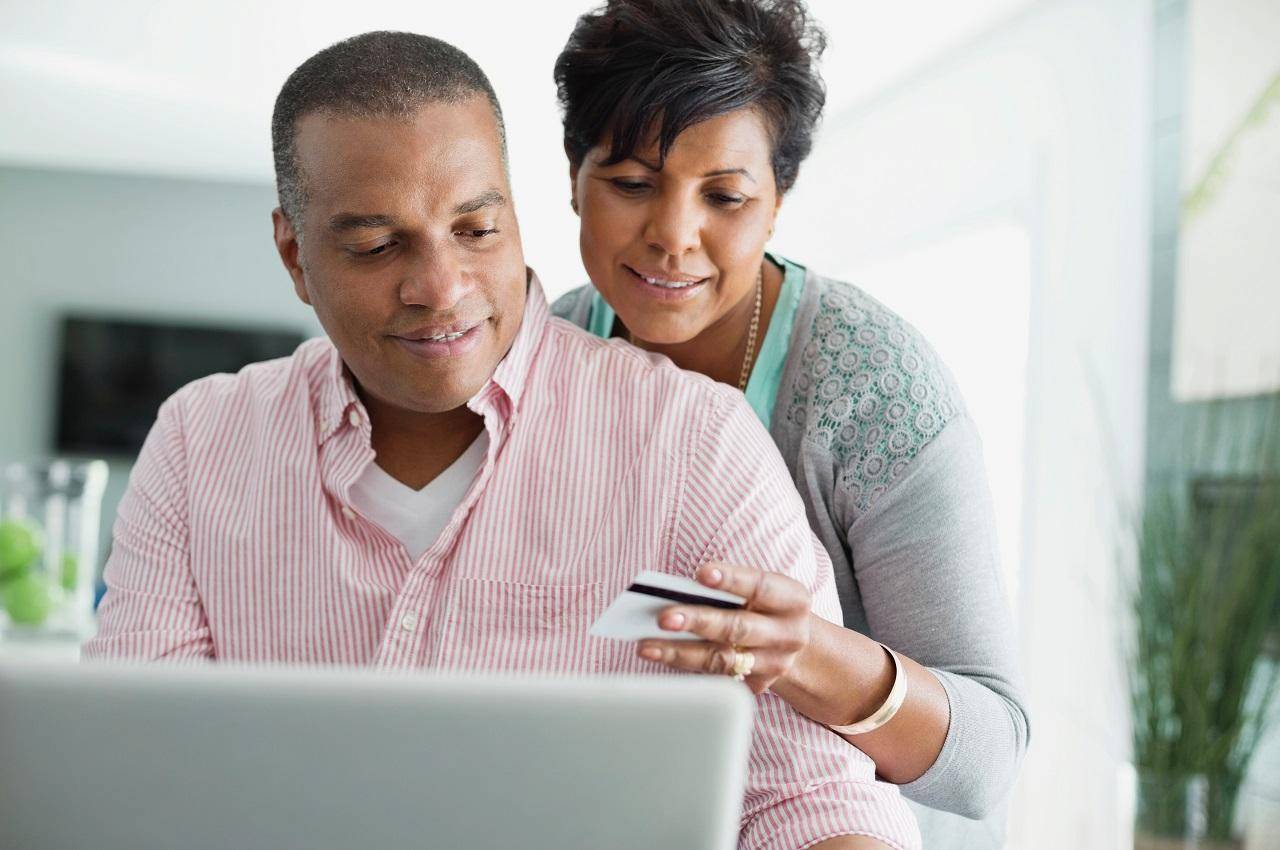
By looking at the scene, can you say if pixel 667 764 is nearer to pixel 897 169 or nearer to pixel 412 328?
pixel 412 328

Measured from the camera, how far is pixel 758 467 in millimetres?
1318

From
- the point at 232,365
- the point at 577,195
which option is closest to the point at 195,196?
the point at 232,365

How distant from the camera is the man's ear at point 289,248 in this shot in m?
1.47

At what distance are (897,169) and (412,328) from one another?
444 cm

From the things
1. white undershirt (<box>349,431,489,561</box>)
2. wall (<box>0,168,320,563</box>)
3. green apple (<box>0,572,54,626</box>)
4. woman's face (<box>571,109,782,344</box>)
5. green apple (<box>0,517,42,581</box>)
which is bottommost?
green apple (<box>0,572,54,626</box>)

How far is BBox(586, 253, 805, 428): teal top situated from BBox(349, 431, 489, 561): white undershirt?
1.27ft

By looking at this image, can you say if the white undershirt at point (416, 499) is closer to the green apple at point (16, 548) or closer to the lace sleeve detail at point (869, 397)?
the lace sleeve detail at point (869, 397)

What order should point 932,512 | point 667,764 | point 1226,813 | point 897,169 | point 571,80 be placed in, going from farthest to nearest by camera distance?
point 897,169 → point 1226,813 → point 571,80 → point 932,512 → point 667,764

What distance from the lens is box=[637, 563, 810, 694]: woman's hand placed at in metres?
0.95

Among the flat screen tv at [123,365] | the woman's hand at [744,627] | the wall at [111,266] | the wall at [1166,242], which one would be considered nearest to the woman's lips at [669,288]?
the woman's hand at [744,627]

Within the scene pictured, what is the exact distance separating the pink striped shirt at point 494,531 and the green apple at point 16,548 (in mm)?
1933

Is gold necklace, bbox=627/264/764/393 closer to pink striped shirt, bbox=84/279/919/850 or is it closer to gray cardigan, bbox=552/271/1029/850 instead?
gray cardigan, bbox=552/271/1029/850

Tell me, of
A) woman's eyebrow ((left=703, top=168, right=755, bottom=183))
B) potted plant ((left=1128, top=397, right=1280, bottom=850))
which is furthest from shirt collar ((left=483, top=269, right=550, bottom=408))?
potted plant ((left=1128, top=397, right=1280, bottom=850))

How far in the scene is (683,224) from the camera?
5.24 ft
